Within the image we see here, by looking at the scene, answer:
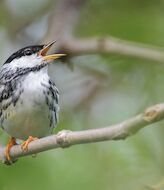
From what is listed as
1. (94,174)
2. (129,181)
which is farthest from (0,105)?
(129,181)

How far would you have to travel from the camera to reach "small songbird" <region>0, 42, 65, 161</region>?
4109mm

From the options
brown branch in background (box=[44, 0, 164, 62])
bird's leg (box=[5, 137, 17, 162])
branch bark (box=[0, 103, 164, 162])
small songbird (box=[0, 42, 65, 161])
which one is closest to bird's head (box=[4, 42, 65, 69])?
small songbird (box=[0, 42, 65, 161])

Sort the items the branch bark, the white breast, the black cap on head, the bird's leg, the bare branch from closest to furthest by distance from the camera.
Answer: the branch bark
the bird's leg
the bare branch
the white breast
the black cap on head

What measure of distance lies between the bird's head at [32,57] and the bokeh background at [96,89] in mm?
130

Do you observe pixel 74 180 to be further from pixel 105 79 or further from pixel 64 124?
pixel 105 79

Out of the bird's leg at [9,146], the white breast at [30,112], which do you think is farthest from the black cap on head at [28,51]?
the bird's leg at [9,146]

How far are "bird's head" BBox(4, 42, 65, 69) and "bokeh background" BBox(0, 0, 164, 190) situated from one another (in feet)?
0.43

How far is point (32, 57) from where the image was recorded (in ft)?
15.1

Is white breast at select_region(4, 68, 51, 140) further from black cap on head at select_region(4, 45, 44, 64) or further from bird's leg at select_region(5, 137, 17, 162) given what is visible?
black cap on head at select_region(4, 45, 44, 64)

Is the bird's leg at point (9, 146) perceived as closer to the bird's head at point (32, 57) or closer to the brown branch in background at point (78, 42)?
the bird's head at point (32, 57)

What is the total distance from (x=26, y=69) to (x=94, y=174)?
1.57 m

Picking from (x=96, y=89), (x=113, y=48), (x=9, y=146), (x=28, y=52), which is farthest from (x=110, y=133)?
(x=96, y=89)

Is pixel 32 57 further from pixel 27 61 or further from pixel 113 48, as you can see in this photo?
pixel 113 48

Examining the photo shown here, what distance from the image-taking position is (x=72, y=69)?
15.9 ft
